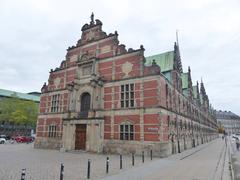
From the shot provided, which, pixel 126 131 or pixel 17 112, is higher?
pixel 17 112

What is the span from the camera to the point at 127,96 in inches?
909

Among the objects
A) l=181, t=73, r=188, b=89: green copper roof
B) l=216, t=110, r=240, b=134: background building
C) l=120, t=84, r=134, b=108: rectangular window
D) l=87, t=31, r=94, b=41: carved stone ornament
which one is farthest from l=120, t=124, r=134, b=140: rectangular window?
l=216, t=110, r=240, b=134: background building

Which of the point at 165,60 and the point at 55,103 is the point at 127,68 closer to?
the point at 165,60

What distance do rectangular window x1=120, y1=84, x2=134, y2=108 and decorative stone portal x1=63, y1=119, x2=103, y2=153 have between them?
3591 mm

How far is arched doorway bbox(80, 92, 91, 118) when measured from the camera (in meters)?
25.8

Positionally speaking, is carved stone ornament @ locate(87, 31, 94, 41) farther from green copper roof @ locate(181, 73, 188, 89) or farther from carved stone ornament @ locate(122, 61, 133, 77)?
green copper roof @ locate(181, 73, 188, 89)

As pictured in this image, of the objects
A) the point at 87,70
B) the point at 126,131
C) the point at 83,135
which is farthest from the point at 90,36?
the point at 126,131

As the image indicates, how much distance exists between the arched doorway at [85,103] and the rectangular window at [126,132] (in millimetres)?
5807

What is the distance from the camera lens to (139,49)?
75.6 feet

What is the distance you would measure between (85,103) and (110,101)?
4250 millimetres

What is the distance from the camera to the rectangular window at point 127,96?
22.7 metres

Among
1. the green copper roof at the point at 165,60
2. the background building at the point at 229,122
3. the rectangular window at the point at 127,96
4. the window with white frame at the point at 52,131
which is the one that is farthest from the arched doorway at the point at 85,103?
the background building at the point at 229,122

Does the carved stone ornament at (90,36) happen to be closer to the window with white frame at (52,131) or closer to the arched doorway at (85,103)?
the arched doorway at (85,103)

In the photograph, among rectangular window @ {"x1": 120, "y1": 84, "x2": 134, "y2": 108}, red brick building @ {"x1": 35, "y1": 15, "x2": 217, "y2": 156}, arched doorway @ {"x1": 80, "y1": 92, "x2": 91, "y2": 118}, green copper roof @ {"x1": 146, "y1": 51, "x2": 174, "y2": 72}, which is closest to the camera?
red brick building @ {"x1": 35, "y1": 15, "x2": 217, "y2": 156}
